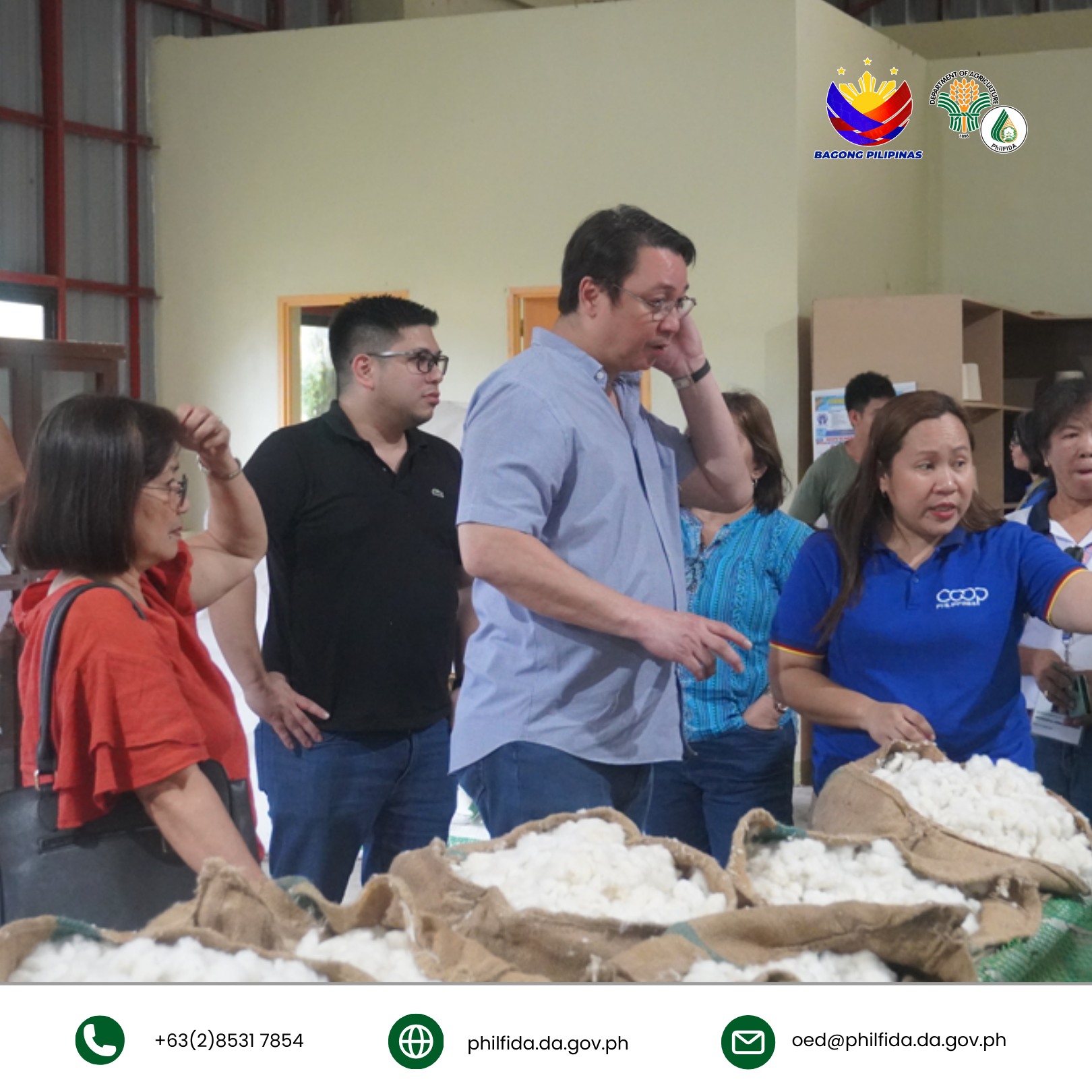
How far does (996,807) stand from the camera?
4.39ft

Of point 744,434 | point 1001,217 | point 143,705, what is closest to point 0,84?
point 1001,217

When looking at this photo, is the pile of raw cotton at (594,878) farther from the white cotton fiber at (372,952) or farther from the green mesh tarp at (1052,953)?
the green mesh tarp at (1052,953)

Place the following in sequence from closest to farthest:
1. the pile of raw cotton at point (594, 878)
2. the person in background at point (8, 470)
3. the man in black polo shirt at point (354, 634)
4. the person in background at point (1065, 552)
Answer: the pile of raw cotton at point (594, 878), the person in background at point (1065, 552), the man in black polo shirt at point (354, 634), the person in background at point (8, 470)

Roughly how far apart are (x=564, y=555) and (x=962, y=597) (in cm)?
50

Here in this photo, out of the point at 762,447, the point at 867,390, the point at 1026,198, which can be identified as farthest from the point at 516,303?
the point at 762,447

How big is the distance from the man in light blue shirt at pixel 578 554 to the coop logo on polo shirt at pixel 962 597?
0.32 metres

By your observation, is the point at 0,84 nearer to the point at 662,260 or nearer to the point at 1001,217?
the point at 1001,217

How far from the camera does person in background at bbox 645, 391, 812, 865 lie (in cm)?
237

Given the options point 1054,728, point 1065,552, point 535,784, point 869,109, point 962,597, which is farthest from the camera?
point 869,109

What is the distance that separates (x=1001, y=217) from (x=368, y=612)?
5751 mm

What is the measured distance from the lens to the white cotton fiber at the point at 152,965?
2.76 feet

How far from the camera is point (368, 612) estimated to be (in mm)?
2143

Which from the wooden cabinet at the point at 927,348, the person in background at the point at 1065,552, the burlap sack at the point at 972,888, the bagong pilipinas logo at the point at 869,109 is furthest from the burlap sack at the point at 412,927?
the bagong pilipinas logo at the point at 869,109
